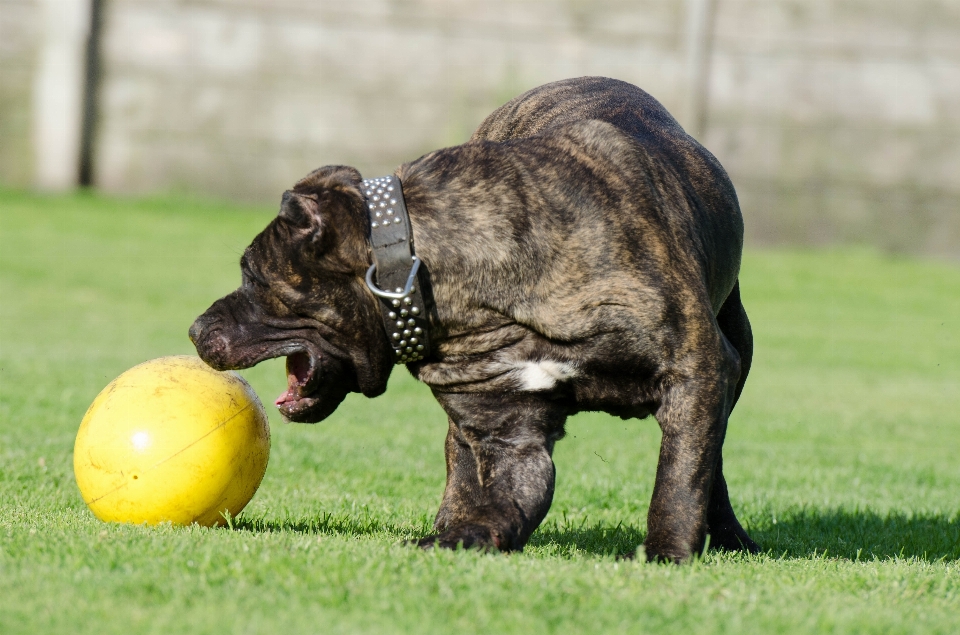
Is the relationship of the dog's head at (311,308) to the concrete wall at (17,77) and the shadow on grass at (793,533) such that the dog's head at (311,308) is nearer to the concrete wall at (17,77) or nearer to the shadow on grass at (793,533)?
the shadow on grass at (793,533)

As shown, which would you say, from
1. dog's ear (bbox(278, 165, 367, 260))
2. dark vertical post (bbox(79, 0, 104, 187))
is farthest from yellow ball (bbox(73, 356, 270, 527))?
dark vertical post (bbox(79, 0, 104, 187))

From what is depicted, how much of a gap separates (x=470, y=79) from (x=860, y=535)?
1181 centimetres

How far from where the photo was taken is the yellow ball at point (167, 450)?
152 inches

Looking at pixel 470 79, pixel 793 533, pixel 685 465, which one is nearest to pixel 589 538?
pixel 685 465

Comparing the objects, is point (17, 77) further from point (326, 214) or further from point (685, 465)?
point (685, 465)

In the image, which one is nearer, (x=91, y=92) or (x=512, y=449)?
(x=512, y=449)

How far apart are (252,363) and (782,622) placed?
1.97 meters

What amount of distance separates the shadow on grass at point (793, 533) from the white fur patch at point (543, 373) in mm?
574

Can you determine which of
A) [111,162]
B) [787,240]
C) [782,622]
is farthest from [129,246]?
[782,622]

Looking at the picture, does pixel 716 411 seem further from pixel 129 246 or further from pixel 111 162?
pixel 111 162

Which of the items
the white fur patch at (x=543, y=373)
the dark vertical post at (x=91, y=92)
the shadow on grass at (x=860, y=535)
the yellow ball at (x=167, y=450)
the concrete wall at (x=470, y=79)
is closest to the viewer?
the white fur patch at (x=543, y=373)

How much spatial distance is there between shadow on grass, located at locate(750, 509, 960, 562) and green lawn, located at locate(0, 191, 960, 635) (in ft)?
0.06

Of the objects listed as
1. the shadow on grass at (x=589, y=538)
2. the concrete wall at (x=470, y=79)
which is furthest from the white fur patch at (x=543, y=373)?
the concrete wall at (x=470, y=79)

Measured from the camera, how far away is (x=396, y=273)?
3.62 m
